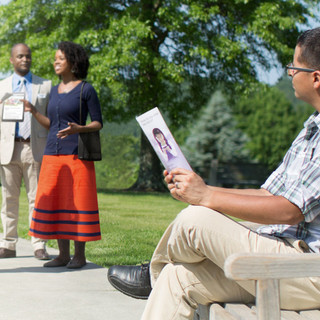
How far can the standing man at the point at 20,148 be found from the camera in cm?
559

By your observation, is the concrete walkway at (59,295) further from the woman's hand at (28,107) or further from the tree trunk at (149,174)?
the tree trunk at (149,174)

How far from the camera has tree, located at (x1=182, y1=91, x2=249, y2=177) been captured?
170ft

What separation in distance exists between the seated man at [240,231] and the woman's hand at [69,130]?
245 centimetres

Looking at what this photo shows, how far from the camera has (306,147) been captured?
2.51 m

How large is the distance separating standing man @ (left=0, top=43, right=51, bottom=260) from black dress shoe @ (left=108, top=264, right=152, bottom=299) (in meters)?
2.51

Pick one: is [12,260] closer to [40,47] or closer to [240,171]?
[40,47]

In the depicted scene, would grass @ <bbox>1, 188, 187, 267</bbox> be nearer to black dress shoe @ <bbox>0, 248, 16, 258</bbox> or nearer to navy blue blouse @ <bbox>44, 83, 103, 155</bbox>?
black dress shoe @ <bbox>0, 248, 16, 258</bbox>

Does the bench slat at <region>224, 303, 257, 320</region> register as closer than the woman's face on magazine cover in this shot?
Yes

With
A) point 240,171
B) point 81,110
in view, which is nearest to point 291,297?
point 81,110

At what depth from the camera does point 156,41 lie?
19906mm

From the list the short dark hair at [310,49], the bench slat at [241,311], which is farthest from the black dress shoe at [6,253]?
the short dark hair at [310,49]

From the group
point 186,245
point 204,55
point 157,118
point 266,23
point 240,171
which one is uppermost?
point 266,23

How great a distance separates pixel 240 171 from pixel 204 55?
26.0 feet

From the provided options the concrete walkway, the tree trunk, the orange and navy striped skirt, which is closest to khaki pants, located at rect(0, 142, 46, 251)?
the concrete walkway
